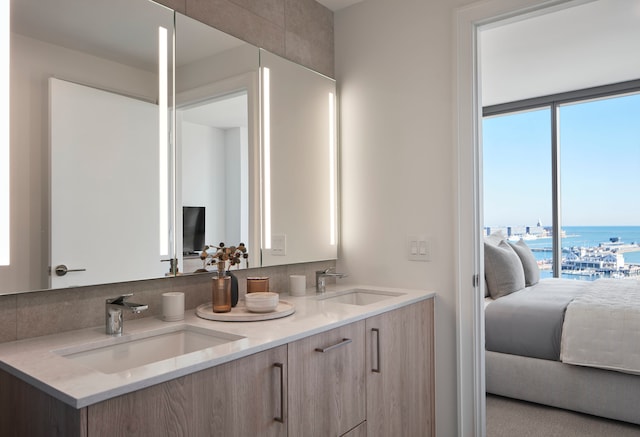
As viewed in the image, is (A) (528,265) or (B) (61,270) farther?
(A) (528,265)

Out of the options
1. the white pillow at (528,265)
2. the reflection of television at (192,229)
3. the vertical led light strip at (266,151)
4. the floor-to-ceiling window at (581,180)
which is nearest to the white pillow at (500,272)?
the white pillow at (528,265)

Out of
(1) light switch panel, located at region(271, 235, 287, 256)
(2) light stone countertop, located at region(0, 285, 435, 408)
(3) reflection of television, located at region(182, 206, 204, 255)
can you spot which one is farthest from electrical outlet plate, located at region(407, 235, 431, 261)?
(3) reflection of television, located at region(182, 206, 204, 255)

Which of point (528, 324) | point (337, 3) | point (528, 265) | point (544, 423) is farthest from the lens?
point (528, 265)

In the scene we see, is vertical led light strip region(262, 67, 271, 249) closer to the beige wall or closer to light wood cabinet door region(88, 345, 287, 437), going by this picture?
the beige wall

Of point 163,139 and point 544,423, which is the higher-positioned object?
point 163,139

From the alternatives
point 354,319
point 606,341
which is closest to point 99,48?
point 354,319

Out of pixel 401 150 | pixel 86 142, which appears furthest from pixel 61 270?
pixel 401 150

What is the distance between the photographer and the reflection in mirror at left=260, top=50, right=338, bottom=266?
7.29 feet

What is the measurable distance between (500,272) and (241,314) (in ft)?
8.31

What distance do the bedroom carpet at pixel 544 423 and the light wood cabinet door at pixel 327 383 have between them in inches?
52.1

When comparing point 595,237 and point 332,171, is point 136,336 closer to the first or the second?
point 332,171

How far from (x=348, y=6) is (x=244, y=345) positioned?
2085 millimetres

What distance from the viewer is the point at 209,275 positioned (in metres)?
1.93

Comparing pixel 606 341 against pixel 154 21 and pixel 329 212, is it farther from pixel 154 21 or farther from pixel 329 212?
pixel 154 21
